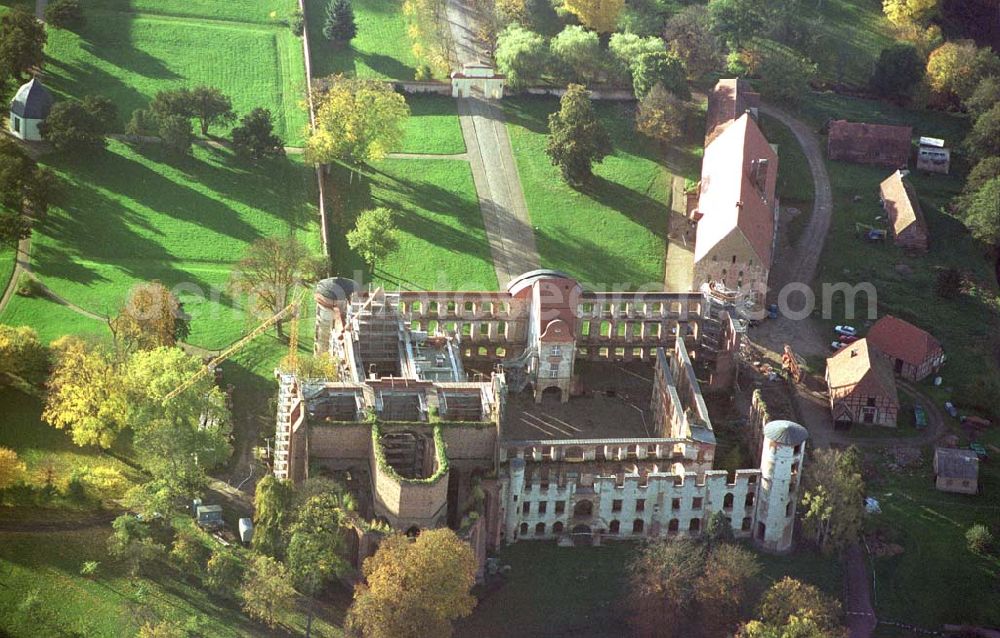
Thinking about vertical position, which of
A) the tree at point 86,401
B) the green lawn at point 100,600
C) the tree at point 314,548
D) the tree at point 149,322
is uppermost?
the tree at point 149,322

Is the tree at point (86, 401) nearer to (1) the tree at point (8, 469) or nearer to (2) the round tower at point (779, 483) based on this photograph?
(1) the tree at point (8, 469)

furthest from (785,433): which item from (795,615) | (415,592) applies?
(415,592)

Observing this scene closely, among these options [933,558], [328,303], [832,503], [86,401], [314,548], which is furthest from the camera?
[328,303]

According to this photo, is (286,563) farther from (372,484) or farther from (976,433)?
(976,433)

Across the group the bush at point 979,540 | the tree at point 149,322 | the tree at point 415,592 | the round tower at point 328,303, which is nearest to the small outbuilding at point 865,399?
the bush at point 979,540

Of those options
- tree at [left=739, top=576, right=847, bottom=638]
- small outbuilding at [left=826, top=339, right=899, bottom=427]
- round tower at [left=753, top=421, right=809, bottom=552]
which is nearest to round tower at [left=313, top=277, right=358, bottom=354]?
round tower at [left=753, top=421, right=809, bottom=552]

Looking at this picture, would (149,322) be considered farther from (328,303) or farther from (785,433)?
(785,433)

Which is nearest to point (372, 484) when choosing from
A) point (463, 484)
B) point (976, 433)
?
point (463, 484)
